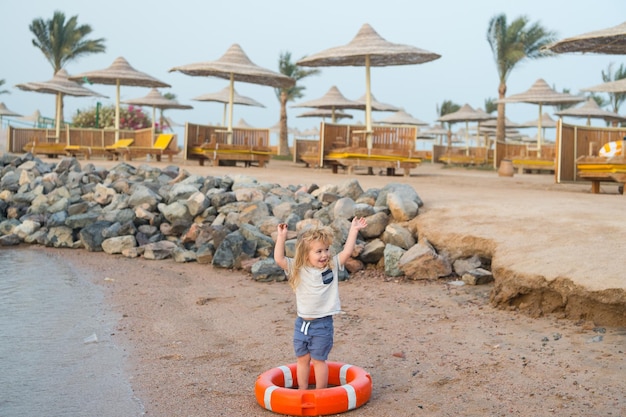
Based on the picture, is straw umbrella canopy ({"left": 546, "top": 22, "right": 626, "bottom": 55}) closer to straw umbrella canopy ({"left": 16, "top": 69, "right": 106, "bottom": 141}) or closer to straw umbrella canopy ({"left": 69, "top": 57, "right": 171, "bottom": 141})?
straw umbrella canopy ({"left": 69, "top": 57, "right": 171, "bottom": 141})

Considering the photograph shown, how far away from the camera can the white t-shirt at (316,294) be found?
12.5 ft


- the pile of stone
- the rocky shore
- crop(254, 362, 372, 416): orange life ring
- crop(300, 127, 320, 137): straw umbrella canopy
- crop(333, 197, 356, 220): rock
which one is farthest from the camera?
crop(300, 127, 320, 137): straw umbrella canopy

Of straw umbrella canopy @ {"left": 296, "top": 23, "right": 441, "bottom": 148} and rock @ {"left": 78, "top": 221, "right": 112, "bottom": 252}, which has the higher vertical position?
straw umbrella canopy @ {"left": 296, "top": 23, "right": 441, "bottom": 148}

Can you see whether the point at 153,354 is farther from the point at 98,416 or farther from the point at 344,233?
the point at 344,233

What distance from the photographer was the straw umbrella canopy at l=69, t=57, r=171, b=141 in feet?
71.2

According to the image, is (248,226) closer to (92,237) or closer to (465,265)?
(92,237)

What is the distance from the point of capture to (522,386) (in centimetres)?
383

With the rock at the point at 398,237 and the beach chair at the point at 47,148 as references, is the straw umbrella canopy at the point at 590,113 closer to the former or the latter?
the beach chair at the point at 47,148

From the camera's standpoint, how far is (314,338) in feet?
12.5

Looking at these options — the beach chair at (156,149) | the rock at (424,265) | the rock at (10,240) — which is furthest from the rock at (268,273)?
the beach chair at (156,149)

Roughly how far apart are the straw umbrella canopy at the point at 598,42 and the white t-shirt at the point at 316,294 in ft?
31.4

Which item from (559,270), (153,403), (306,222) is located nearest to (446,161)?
(306,222)

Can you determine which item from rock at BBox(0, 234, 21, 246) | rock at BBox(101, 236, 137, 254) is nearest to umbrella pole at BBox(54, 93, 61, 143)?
rock at BBox(0, 234, 21, 246)

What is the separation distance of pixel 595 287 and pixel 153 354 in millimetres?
3045
